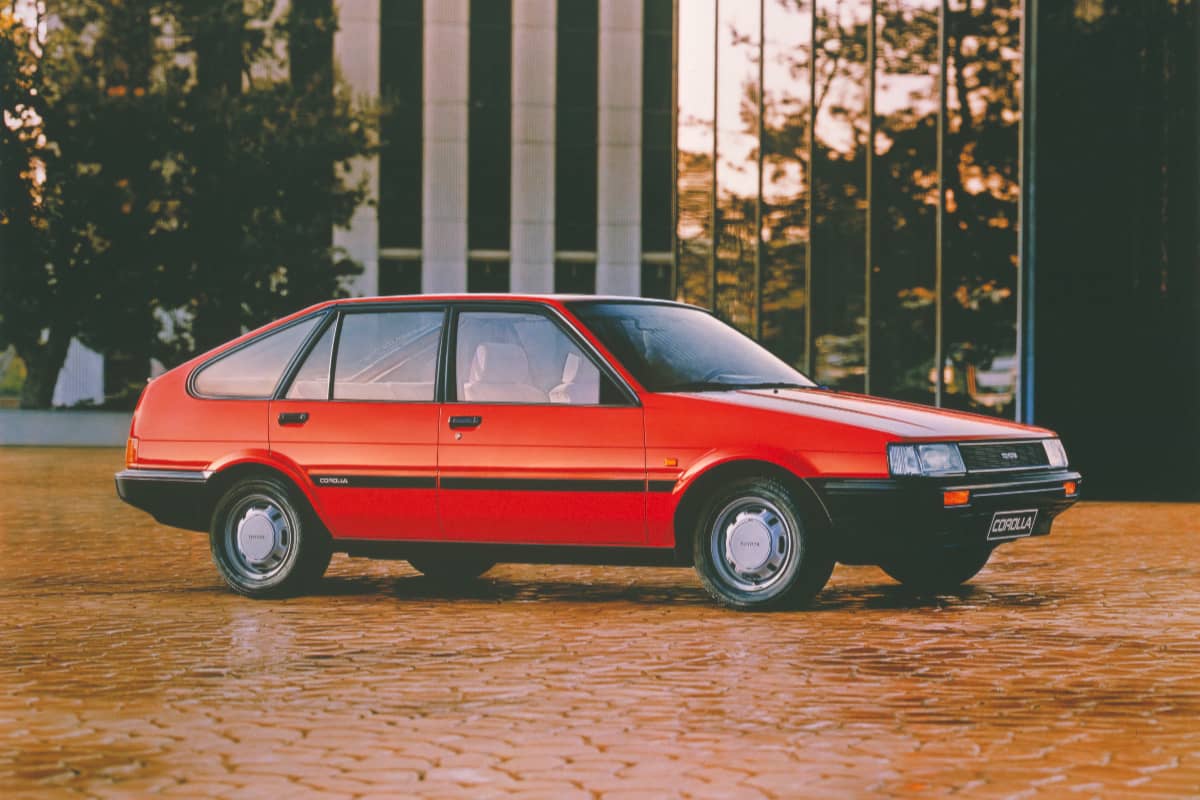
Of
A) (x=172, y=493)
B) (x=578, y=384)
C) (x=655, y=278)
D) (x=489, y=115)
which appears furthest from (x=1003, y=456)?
(x=655, y=278)

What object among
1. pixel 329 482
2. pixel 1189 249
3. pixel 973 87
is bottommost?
pixel 329 482

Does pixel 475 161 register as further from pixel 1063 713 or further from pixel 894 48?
pixel 1063 713

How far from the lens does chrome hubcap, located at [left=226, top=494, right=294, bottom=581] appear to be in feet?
33.7

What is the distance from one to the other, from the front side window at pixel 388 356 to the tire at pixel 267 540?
2.13 ft

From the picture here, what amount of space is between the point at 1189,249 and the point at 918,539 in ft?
38.0

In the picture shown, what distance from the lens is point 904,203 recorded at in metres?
21.3

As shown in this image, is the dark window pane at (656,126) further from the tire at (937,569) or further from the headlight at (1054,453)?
the headlight at (1054,453)

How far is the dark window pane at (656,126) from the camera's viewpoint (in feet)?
151

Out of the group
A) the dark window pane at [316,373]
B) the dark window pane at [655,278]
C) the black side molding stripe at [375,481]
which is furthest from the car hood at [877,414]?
the dark window pane at [655,278]

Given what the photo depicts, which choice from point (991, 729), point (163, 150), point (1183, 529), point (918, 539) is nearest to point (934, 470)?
point (918, 539)

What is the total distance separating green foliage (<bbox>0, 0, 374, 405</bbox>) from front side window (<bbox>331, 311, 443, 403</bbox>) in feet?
75.9

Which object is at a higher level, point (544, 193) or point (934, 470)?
point (544, 193)

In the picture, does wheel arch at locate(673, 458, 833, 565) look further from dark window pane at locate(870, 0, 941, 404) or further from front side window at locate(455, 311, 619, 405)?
dark window pane at locate(870, 0, 941, 404)

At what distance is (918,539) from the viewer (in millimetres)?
9062
